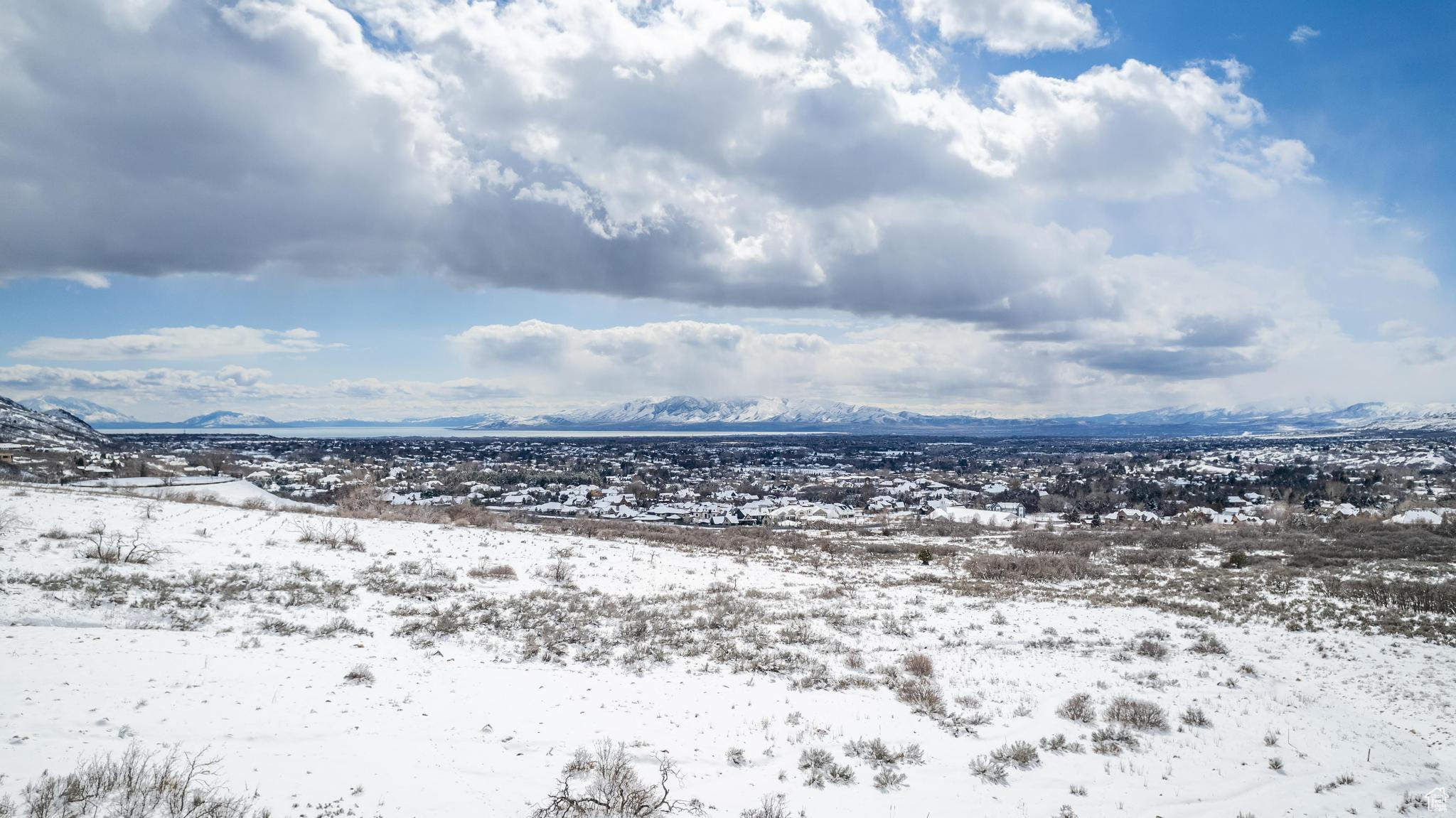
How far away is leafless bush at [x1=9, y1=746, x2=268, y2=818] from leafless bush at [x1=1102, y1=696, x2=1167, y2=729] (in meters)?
11.5

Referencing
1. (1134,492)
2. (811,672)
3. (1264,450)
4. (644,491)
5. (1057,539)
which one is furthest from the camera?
(1264,450)

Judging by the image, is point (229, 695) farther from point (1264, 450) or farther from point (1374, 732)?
point (1264, 450)

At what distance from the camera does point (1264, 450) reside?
183125 millimetres

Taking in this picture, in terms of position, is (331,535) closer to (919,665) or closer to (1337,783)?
(919,665)

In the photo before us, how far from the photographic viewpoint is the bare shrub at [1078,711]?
10188 mm

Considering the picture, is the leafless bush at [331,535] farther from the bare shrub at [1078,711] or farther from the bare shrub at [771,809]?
the bare shrub at [1078,711]

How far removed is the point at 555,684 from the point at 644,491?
3633 inches

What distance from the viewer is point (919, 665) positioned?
40.9ft

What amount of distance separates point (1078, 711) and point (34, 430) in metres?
157

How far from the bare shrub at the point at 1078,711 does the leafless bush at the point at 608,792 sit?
6675mm

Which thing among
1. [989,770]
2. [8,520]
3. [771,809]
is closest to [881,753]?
[989,770]

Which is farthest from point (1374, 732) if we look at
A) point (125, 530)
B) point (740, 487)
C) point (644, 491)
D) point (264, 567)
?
point (740, 487)

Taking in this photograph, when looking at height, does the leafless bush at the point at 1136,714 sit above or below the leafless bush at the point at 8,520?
below

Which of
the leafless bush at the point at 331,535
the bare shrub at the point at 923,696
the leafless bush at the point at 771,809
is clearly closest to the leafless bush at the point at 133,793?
the leafless bush at the point at 771,809
